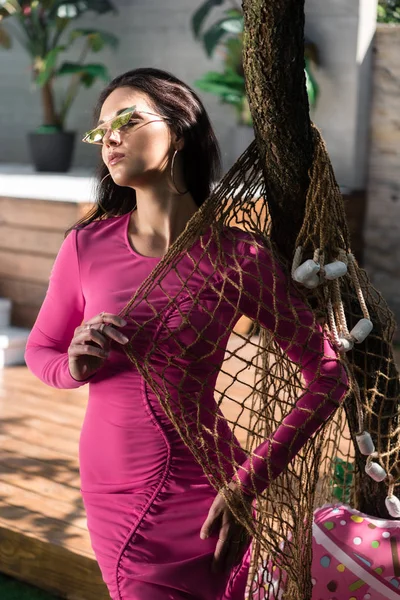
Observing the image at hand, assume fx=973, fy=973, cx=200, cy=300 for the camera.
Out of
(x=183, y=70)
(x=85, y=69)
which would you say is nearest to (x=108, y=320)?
(x=85, y=69)

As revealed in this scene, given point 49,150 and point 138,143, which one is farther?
point 49,150

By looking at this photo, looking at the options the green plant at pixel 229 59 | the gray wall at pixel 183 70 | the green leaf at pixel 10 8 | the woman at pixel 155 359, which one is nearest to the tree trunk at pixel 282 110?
the woman at pixel 155 359

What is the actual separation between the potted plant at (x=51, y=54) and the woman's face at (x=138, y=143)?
5.06 m

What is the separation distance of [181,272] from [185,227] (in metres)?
0.09

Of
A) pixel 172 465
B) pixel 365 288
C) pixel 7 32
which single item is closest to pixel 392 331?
pixel 365 288

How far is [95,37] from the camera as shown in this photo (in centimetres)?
665

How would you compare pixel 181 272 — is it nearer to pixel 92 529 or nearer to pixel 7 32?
pixel 92 529

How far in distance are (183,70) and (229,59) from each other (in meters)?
0.66

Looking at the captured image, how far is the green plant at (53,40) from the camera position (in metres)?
6.54

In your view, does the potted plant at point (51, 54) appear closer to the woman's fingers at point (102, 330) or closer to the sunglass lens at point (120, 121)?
the sunglass lens at point (120, 121)

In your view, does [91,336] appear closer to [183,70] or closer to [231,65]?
[231,65]

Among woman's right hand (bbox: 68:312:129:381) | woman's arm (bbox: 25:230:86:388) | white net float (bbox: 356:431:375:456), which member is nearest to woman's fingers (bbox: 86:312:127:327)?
woman's right hand (bbox: 68:312:129:381)

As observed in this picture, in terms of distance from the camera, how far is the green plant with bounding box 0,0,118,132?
6.54 meters

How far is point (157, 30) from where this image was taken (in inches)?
269
